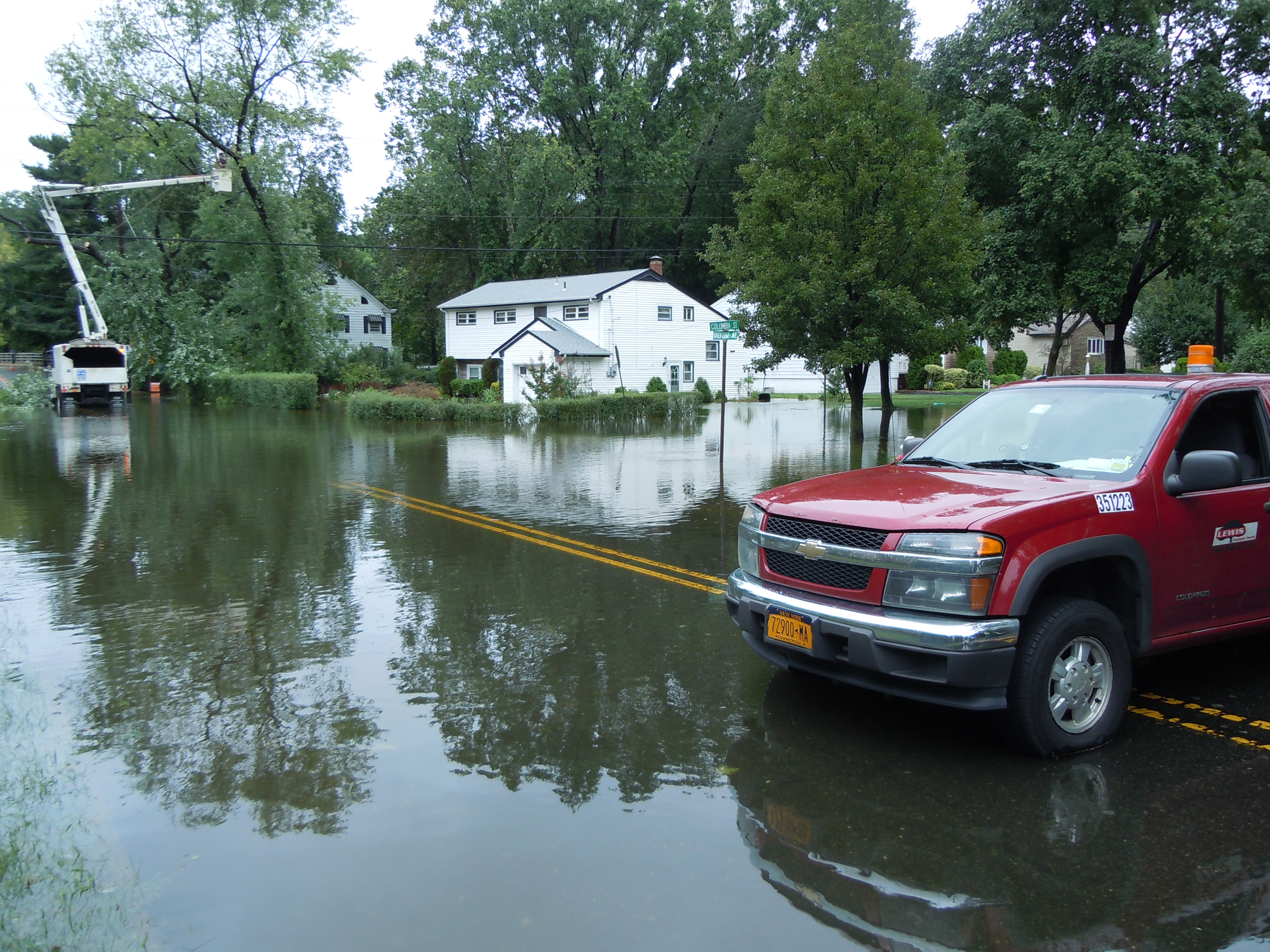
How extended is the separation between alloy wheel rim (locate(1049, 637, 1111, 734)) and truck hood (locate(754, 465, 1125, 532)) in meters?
0.76

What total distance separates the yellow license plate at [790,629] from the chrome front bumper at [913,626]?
4cm

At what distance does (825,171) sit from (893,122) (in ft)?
5.25

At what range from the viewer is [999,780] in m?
4.47

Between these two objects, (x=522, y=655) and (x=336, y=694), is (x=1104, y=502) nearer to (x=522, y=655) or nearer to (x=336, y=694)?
(x=522, y=655)

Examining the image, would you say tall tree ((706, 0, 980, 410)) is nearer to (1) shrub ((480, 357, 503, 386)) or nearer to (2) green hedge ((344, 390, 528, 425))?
(2) green hedge ((344, 390, 528, 425))

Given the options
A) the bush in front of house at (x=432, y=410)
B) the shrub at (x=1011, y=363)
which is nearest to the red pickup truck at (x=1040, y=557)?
the bush in front of house at (x=432, y=410)

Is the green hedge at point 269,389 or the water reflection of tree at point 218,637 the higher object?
the green hedge at point 269,389

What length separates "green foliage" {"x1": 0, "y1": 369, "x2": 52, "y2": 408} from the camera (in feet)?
118

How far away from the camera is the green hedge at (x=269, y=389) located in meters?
39.5

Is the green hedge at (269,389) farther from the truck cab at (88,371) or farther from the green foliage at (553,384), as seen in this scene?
the green foliage at (553,384)

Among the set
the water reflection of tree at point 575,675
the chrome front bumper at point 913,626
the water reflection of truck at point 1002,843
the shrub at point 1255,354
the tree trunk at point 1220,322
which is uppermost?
the tree trunk at point 1220,322

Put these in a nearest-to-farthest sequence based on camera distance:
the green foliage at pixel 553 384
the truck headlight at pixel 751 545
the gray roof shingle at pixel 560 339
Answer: the truck headlight at pixel 751 545 → the green foliage at pixel 553 384 → the gray roof shingle at pixel 560 339

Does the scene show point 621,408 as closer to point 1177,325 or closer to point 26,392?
point 26,392

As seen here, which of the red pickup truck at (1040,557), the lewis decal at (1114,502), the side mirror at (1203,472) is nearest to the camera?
the red pickup truck at (1040,557)
